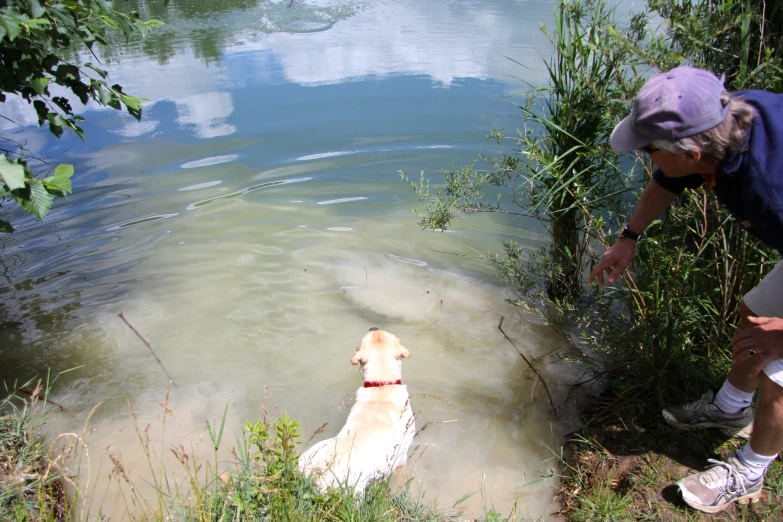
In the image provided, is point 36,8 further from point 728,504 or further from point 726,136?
point 728,504

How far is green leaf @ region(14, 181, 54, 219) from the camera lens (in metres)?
2.79

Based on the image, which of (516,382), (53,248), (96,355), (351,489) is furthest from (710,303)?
(53,248)

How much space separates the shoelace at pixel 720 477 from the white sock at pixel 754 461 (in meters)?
0.06

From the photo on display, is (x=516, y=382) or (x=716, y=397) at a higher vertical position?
(x=716, y=397)

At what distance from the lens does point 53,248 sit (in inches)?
241

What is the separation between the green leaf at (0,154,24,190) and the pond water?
6.41 feet

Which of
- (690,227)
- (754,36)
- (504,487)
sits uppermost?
(754,36)

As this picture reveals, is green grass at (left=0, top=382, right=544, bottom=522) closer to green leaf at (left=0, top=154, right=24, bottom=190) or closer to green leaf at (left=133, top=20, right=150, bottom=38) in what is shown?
green leaf at (left=0, top=154, right=24, bottom=190)

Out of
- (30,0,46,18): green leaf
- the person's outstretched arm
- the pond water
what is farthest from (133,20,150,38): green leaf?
the person's outstretched arm

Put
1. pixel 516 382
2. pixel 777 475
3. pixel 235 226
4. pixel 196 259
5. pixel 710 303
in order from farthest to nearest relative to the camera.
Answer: pixel 235 226, pixel 196 259, pixel 516 382, pixel 710 303, pixel 777 475

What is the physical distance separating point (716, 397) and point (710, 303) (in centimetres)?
62

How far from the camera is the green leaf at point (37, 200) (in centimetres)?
279

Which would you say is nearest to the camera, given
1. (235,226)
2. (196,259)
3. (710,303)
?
(710,303)

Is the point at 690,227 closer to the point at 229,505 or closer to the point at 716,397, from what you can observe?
the point at 716,397
